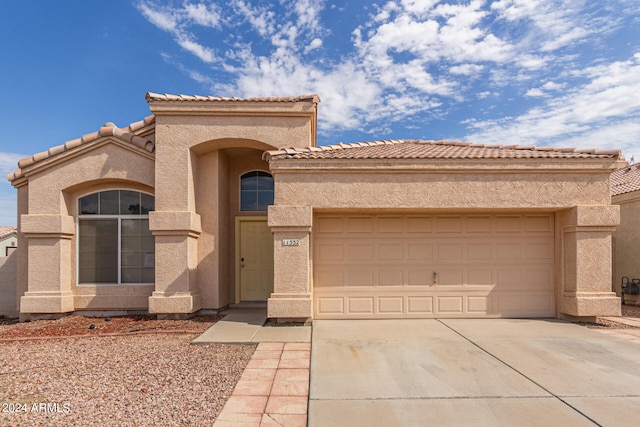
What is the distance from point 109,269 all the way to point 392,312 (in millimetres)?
6997

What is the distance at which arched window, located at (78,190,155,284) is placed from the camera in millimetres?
9484

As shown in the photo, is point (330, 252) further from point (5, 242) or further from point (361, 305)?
point (5, 242)

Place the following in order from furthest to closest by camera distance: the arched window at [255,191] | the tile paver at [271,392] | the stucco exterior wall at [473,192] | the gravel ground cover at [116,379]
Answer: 1. the arched window at [255,191]
2. the stucco exterior wall at [473,192]
3. the gravel ground cover at [116,379]
4. the tile paver at [271,392]

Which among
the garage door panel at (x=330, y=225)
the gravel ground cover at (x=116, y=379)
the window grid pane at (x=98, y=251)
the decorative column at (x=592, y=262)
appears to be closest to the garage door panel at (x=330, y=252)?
the garage door panel at (x=330, y=225)

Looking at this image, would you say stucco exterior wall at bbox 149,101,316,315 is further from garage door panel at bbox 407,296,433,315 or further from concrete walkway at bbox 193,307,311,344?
garage door panel at bbox 407,296,433,315

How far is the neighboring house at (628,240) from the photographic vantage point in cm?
1141

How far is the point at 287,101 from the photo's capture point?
9.02 m

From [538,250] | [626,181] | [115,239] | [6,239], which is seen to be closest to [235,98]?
[115,239]

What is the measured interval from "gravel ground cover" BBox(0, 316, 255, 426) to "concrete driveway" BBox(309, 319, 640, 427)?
1313 millimetres

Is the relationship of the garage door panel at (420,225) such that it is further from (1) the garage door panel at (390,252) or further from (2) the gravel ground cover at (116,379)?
(2) the gravel ground cover at (116,379)

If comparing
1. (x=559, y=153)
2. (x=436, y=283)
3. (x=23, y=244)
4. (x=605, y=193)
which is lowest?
(x=436, y=283)

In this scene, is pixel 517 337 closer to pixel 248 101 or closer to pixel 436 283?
pixel 436 283

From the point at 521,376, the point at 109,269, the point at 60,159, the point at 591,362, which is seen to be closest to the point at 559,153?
the point at 591,362

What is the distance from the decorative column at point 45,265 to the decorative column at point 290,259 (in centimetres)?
532
